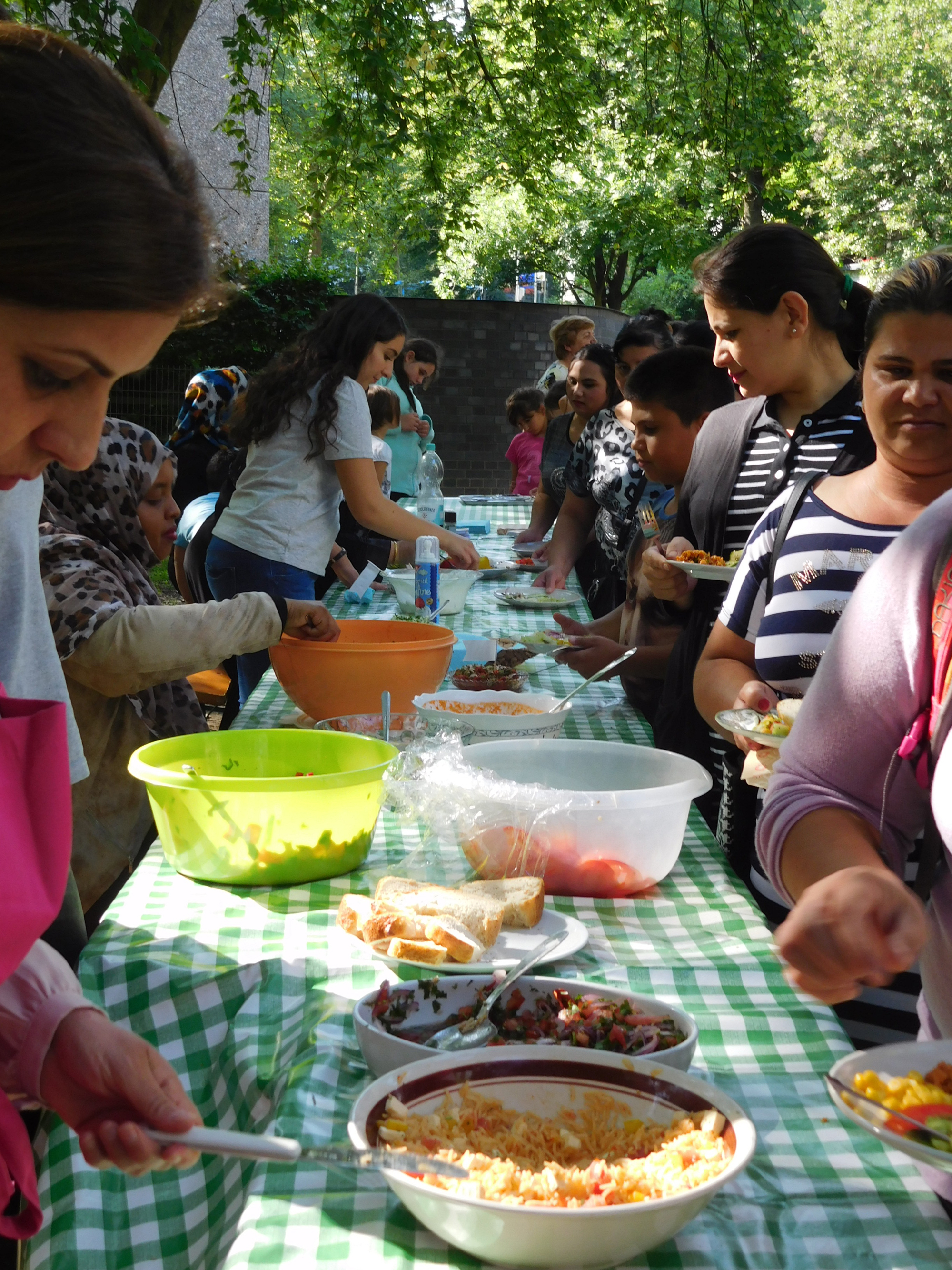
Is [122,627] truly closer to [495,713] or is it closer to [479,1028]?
[495,713]

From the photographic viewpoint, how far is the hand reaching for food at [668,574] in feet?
8.68

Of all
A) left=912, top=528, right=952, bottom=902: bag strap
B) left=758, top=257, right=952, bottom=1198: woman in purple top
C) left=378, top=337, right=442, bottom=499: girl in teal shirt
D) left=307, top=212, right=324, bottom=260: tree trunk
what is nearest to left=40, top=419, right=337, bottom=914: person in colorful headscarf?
left=758, top=257, right=952, bottom=1198: woman in purple top

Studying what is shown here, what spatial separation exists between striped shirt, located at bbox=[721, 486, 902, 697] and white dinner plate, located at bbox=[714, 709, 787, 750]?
5.1 inches

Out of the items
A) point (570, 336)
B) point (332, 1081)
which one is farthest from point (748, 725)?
point (570, 336)

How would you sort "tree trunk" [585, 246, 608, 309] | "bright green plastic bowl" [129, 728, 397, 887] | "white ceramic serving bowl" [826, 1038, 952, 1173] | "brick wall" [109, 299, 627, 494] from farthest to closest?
"tree trunk" [585, 246, 608, 309] → "brick wall" [109, 299, 627, 494] → "bright green plastic bowl" [129, 728, 397, 887] → "white ceramic serving bowl" [826, 1038, 952, 1173]

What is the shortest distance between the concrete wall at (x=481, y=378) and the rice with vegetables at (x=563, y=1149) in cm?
1416

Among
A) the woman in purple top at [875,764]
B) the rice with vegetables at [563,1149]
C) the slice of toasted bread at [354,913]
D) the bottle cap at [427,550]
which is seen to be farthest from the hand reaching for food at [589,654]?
the rice with vegetables at [563,1149]

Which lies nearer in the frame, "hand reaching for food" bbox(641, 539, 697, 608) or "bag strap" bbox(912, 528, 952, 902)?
"bag strap" bbox(912, 528, 952, 902)

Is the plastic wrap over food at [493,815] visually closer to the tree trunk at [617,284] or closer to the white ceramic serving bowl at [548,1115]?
the white ceramic serving bowl at [548,1115]

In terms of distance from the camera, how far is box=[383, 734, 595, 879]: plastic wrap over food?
1590 mm

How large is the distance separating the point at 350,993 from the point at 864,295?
2.07m

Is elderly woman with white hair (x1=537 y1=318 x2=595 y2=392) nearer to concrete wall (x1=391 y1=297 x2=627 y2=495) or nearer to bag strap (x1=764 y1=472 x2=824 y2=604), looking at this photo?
bag strap (x1=764 y1=472 x2=824 y2=604)

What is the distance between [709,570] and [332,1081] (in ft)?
4.91

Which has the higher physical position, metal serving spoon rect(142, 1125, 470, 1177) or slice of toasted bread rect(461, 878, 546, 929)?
metal serving spoon rect(142, 1125, 470, 1177)
